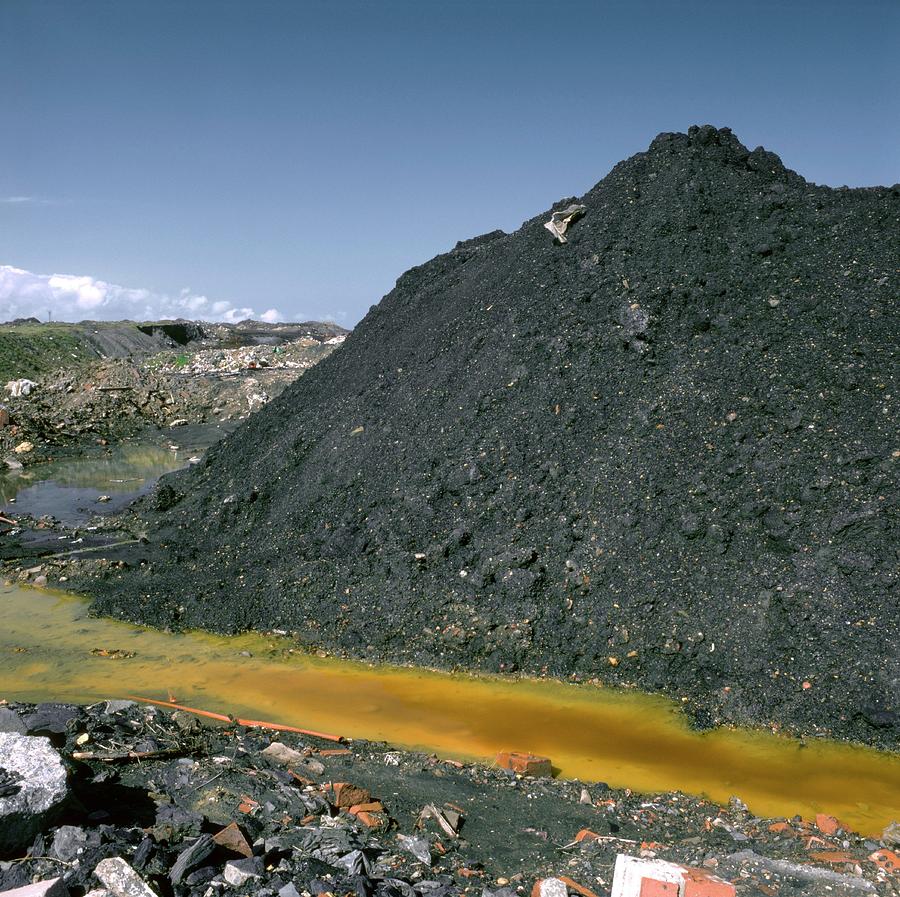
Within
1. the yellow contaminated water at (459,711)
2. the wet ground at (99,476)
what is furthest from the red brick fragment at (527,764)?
the wet ground at (99,476)

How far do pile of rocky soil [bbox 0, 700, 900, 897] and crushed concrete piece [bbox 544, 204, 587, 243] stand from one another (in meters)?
6.80

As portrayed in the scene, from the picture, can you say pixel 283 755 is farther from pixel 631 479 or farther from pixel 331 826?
pixel 631 479

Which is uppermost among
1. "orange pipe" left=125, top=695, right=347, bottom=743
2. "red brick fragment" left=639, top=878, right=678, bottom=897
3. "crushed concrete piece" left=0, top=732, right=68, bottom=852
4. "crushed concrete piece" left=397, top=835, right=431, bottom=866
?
"crushed concrete piece" left=0, top=732, right=68, bottom=852

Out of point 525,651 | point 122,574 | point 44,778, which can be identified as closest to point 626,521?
point 525,651

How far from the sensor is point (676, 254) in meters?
9.11

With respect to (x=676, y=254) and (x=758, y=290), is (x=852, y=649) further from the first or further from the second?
(x=676, y=254)

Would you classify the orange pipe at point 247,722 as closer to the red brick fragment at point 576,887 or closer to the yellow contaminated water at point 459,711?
the yellow contaminated water at point 459,711

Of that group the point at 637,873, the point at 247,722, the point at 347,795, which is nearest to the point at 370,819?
the point at 347,795

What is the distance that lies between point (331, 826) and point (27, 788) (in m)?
1.57

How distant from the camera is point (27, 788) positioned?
3.86m

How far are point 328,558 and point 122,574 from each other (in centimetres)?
278

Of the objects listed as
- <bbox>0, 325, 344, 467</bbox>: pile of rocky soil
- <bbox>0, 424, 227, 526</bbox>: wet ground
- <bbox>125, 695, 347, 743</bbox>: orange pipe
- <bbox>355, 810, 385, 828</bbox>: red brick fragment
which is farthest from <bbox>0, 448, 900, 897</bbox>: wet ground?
<bbox>0, 325, 344, 467</bbox>: pile of rocky soil

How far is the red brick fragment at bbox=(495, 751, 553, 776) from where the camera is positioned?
18.3 ft

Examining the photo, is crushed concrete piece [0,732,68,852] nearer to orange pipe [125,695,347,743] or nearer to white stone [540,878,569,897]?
orange pipe [125,695,347,743]
